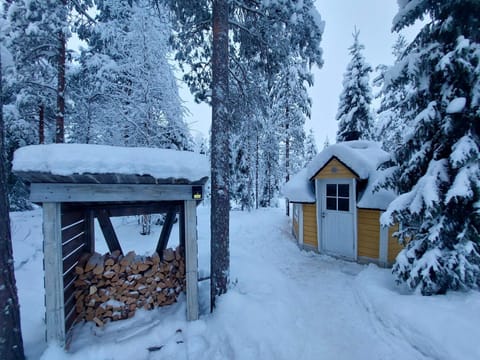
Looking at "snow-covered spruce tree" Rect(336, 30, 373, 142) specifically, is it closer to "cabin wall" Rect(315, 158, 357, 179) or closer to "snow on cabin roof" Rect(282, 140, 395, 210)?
"snow on cabin roof" Rect(282, 140, 395, 210)

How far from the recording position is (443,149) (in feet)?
11.6

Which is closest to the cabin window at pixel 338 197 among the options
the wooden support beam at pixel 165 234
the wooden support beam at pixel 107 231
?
the wooden support beam at pixel 165 234

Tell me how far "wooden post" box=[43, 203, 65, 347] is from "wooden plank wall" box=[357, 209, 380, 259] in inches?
255

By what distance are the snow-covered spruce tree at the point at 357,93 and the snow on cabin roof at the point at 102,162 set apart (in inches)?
468

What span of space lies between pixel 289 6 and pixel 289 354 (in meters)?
5.43

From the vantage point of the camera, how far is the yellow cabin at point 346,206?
5.69m

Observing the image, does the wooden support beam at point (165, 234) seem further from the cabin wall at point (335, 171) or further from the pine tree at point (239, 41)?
the cabin wall at point (335, 171)

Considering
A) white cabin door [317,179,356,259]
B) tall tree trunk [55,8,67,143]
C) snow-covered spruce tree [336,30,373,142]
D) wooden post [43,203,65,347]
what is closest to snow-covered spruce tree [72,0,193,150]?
tall tree trunk [55,8,67,143]

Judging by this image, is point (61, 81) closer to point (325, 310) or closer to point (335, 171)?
point (335, 171)

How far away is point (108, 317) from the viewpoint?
335cm

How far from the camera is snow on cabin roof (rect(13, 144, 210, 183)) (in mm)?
2328

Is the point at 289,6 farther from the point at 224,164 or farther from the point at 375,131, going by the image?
the point at 375,131

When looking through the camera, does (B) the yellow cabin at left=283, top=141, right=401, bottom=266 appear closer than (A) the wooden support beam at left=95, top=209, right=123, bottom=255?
No

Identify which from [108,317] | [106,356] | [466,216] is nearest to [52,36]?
[108,317]
